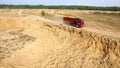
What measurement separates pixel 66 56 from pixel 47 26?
626 centimetres

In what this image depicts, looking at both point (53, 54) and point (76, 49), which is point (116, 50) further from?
point (53, 54)

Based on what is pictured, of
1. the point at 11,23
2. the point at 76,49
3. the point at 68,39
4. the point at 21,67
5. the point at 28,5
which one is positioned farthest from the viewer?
the point at 28,5

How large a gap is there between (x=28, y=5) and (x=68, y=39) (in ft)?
90.1

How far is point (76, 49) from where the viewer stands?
62.7ft

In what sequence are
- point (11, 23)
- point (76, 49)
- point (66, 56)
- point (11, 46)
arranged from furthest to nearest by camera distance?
1. point (11, 23)
2. point (76, 49)
3. point (66, 56)
4. point (11, 46)

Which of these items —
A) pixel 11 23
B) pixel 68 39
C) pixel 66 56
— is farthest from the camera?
pixel 11 23

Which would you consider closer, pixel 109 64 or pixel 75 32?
pixel 109 64

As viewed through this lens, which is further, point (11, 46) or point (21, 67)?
point (11, 46)

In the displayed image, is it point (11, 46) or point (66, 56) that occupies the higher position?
point (11, 46)

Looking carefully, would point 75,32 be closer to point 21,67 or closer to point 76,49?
point 76,49

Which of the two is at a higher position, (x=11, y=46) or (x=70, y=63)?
(x=11, y=46)

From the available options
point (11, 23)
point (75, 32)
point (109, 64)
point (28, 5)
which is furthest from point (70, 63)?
point (28, 5)

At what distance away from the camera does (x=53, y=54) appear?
17469mm

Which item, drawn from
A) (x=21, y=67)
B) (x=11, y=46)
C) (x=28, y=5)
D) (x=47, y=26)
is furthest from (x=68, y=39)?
(x=28, y=5)
